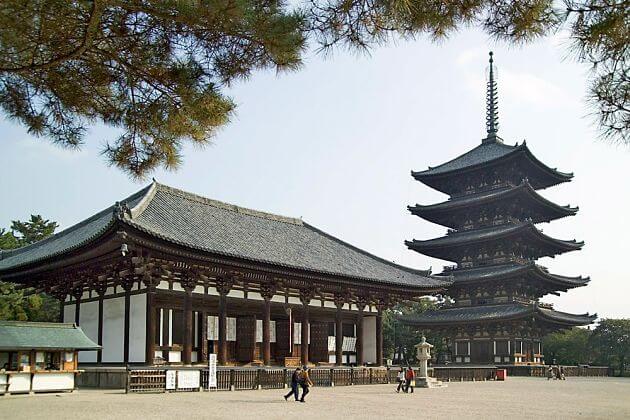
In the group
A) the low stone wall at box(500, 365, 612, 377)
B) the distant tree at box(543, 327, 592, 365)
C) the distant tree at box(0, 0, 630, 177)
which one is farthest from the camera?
the distant tree at box(543, 327, 592, 365)

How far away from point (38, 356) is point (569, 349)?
4683 cm

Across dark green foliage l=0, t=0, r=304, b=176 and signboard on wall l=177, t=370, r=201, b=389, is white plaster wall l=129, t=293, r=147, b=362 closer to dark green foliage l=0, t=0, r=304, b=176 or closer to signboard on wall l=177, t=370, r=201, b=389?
signboard on wall l=177, t=370, r=201, b=389

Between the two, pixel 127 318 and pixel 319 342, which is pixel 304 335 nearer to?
pixel 319 342

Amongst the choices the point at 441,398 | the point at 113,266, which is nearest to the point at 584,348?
the point at 441,398

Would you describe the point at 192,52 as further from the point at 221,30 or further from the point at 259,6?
the point at 259,6

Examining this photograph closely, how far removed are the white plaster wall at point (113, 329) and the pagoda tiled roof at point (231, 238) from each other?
2.67 meters

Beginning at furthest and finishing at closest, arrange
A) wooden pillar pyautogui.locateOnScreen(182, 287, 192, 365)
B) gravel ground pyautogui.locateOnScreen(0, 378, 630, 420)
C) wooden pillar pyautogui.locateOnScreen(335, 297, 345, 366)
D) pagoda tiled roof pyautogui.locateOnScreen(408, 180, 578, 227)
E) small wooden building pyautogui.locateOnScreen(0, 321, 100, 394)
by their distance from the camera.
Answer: pagoda tiled roof pyautogui.locateOnScreen(408, 180, 578, 227) → wooden pillar pyautogui.locateOnScreen(335, 297, 345, 366) → wooden pillar pyautogui.locateOnScreen(182, 287, 192, 365) → small wooden building pyautogui.locateOnScreen(0, 321, 100, 394) → gravel ground pyautogui.locateOnScreen(0, 378, 630, 420)

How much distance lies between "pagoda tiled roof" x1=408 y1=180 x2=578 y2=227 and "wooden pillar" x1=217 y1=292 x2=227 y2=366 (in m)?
23.5

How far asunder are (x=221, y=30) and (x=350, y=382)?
21.3m

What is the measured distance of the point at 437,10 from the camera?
26.6 feet

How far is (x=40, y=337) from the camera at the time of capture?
20250mm

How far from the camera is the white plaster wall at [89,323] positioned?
85.9 feet

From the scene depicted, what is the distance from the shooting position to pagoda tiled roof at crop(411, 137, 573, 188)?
44969 mm

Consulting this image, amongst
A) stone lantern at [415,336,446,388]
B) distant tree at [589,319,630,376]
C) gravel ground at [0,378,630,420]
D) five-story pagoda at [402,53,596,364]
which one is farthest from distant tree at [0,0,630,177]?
distant tree at [589,319,630,376]
